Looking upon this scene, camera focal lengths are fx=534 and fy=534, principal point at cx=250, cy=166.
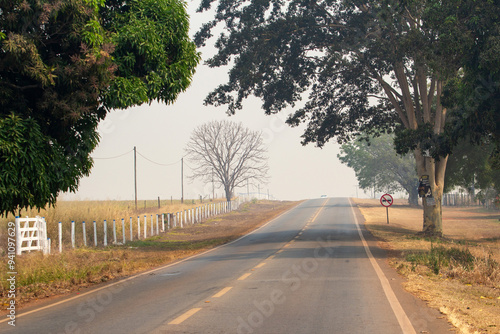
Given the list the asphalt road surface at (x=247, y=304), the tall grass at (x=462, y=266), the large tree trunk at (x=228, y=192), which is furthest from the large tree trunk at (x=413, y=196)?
the asphalt road surface at (x=247, y=304)

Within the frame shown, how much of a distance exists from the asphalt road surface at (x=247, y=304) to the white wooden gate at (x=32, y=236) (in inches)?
227

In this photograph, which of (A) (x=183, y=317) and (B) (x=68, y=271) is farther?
(B) (x=68, y=271)

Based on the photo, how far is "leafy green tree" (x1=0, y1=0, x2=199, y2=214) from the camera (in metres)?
10.4

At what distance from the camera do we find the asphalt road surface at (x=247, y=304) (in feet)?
24.6

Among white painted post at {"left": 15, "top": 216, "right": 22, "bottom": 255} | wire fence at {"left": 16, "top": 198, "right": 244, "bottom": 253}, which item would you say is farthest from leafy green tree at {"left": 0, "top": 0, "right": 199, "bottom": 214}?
wire fence at {"left": 16, "top": 198, "right": 244, "bottom": 253}

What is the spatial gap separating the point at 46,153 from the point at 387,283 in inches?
310

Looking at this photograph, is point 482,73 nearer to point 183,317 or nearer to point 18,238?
point 183,317

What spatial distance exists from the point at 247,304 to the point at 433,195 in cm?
2060

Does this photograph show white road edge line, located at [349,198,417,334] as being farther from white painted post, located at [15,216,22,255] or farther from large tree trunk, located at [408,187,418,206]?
large tree trunk, located at [408,187,418,206]

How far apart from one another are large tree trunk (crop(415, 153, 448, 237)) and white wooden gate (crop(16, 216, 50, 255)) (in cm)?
1836

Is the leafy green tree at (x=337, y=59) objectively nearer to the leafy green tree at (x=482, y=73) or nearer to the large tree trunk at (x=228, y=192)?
the leafy green tree at (x=482, y=73)

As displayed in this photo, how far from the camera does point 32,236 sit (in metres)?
19.0

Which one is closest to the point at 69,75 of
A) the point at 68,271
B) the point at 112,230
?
the point at 68,271

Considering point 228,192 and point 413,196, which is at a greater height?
point 228,192
